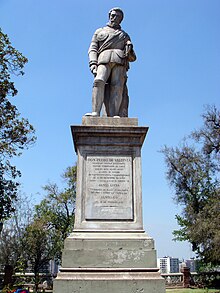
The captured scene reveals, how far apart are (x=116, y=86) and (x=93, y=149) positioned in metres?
1.87

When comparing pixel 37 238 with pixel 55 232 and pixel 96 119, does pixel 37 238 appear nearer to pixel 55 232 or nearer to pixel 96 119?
pixel 55 232

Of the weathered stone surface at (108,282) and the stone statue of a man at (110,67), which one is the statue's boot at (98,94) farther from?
the weathered stone surface at (108,282)

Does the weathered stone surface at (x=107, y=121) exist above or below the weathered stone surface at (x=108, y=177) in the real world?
above

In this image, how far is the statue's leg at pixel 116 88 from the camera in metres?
8.45

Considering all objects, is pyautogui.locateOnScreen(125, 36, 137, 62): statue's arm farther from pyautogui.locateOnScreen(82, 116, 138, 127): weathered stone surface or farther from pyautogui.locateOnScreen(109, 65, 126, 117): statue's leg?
pyautogui.locateOnScreen(82, 116, 138, 127): weathered stone surface

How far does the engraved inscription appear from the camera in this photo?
7121 millimetres

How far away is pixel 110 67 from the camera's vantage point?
8539 mm

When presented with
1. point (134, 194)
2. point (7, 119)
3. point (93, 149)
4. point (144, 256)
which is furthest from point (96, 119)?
point (7, 119)

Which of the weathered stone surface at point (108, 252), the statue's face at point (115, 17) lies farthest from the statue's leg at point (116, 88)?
the weathered stone surface at point (108, 252)

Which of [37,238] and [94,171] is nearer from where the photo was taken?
[94,171]

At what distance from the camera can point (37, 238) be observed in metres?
36.9

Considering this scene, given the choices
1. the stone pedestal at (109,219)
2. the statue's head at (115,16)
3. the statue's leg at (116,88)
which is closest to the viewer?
the stone pedestal at (109,219)

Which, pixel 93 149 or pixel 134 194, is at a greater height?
pixel 93 149

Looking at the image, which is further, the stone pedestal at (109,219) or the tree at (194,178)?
the tree at (194,178)
